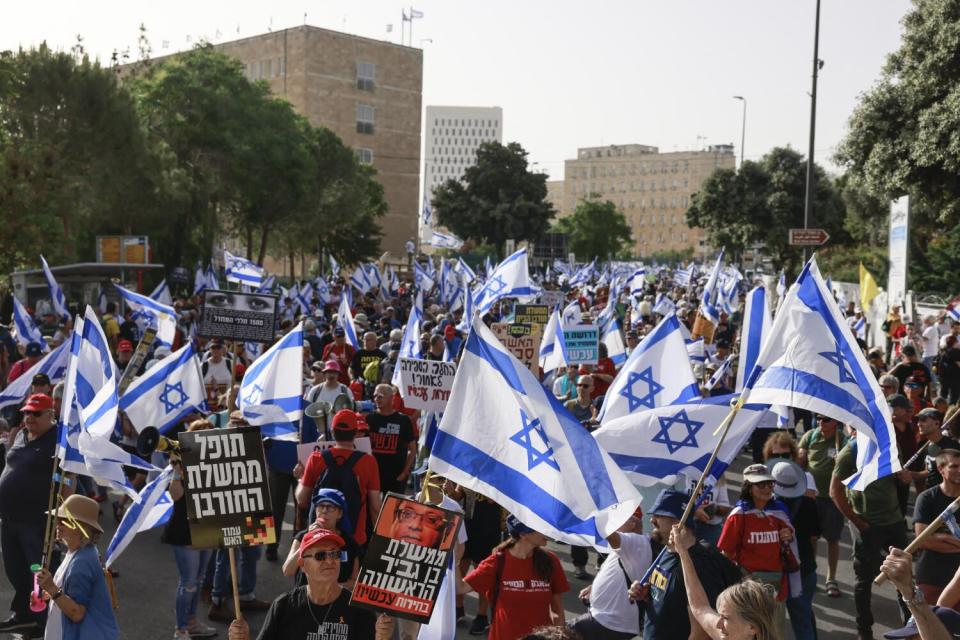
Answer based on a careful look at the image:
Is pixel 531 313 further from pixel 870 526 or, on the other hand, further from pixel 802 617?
pixel 802 617

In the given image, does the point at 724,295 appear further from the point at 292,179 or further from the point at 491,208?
the point at 491,208

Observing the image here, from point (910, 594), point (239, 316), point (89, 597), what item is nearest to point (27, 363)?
point (239, 316)

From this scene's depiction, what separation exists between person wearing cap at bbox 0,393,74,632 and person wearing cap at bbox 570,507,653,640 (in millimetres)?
3878

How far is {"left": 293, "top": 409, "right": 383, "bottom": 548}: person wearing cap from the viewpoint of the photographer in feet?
25.0

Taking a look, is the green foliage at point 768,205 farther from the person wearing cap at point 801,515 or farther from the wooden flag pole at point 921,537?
the wooden flag pole at point 921,537

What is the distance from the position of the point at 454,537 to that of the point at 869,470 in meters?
2.46

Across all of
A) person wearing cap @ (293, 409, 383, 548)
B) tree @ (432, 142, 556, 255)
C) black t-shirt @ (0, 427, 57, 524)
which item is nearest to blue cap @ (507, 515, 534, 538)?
person wearing cap @ (293, 409, 383, 548)

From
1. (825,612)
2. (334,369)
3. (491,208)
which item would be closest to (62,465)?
(334,369)

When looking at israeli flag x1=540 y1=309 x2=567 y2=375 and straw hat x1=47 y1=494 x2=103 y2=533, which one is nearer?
straw hat x1=47 y1=494 x2=103 y2=533

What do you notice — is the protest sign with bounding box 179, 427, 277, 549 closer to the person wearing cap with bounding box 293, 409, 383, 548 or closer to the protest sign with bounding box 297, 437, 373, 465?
the person wearing cap with bounding box 293, 409, 383, 548

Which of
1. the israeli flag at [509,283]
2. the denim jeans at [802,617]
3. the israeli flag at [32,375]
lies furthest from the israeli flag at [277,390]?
the israeli flag at [509,283]

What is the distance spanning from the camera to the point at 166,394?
10.5 m

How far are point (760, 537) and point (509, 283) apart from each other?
12.8 metres

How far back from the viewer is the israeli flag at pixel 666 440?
7004 millimetres
